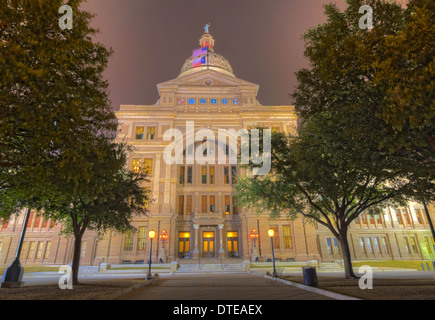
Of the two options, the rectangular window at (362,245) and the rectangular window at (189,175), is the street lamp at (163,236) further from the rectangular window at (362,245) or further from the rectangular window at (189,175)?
the rectangular window at (362,245)

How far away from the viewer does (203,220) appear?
40.0 m

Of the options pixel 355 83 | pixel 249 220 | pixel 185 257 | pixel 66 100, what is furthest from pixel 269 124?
pixel 66 100

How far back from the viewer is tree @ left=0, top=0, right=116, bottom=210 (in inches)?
301

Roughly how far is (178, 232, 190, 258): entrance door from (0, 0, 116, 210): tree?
106 ft

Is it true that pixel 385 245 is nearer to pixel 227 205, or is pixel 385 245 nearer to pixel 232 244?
pixel 232 244

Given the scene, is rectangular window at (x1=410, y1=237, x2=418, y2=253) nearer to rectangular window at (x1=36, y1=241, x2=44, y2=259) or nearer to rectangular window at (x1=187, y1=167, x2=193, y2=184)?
rectangular window at (x1=187, y1=167, x2=193, y2=184)

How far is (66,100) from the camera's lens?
916cm

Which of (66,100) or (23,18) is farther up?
(23,18)

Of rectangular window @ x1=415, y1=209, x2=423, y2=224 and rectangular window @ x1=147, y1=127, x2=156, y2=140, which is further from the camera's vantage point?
rectangular window @ x1=415, y1=209, x2=423, y2=224

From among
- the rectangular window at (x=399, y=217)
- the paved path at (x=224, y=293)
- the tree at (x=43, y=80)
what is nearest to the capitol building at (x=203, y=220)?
the rectangular window at (x=399, y=217)

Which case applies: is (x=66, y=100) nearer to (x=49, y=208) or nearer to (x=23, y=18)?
(x=23, y=18)

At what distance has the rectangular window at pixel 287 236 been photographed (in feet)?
126

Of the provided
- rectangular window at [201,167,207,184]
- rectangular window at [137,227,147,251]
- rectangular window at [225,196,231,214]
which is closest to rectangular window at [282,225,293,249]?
rectangular window at [225,196,231,214]
